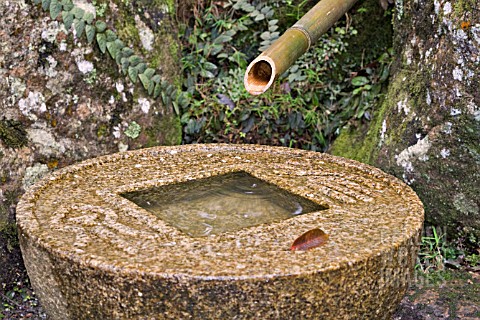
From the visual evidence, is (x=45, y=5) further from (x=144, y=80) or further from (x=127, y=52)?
(x=144, y=80)

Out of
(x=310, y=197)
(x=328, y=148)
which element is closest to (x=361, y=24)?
(x=328, y=148)

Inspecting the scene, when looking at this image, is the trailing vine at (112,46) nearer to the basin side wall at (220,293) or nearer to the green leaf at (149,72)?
the green leaf at (149,72)

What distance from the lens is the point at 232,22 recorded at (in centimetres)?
360

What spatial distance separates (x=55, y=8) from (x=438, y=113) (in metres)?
1.79

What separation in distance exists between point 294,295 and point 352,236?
0.33 metres

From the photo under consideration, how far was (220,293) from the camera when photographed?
63.9 inches

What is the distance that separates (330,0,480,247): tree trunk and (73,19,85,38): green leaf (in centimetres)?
153

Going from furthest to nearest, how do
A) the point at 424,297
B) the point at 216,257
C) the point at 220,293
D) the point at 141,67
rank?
the point at 141,67 < the point at 424,297 < the point at 216,257 < the point at 220,293

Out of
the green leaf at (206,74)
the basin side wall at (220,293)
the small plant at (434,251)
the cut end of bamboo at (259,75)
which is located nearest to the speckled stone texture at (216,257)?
the basin side wall at (220,293)

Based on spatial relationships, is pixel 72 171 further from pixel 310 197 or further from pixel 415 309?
pixel 415 309

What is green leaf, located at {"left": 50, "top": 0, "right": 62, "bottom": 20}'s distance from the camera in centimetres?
278

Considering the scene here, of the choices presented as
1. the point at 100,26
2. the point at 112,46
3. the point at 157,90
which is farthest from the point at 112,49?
the point at 157,90

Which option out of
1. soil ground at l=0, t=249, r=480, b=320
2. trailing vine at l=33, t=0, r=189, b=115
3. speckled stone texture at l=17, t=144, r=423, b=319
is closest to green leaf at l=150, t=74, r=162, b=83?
trailing vine at l=33, t=0, r=189, b=115

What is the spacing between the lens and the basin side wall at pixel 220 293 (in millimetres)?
1629
